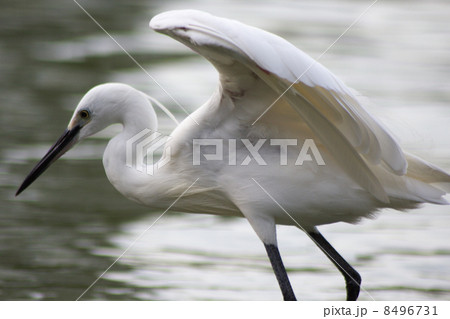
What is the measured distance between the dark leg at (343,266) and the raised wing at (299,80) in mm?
660

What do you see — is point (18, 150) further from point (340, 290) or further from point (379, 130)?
point (379, 130)

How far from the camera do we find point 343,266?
4.36m

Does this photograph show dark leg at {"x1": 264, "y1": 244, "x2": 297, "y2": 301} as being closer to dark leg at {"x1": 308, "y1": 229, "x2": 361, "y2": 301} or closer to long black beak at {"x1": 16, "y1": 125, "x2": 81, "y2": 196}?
dark leg at {"x1": 308, "y1": 229, "x2": 361, "y2": 301}

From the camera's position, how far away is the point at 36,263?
→ 195 inches

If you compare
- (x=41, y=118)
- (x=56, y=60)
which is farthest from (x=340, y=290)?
(x=56, y=60)

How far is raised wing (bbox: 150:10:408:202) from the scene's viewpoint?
3.22m

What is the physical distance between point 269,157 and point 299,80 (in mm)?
655

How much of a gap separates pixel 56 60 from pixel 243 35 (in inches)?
240

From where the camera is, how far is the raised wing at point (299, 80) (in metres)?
3.22
